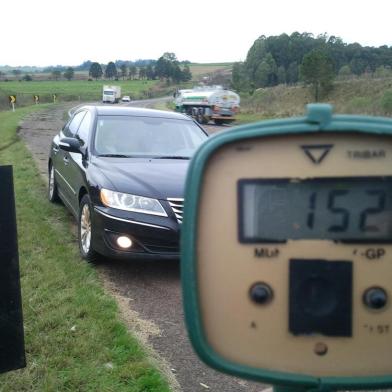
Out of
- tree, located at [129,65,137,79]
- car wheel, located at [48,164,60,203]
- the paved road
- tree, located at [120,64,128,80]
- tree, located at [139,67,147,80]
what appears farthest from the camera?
tree, located at [129,65,137,79]

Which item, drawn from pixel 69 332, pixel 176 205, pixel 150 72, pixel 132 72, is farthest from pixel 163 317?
pixel 132 72

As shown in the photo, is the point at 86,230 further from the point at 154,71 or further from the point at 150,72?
the point at 150,72

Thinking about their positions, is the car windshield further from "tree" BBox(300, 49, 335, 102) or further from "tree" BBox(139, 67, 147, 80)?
"tree" BBox(139, 67, 147, 80)

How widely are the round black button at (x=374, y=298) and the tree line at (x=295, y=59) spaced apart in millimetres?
52428

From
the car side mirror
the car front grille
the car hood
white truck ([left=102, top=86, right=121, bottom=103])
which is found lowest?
the car front grille

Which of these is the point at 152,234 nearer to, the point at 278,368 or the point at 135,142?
the point at 135,142

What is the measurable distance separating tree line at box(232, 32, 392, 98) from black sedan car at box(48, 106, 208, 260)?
47.0m

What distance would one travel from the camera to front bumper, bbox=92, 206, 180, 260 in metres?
5.22

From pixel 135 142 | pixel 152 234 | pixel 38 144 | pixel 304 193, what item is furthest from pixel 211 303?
pixel 38 144

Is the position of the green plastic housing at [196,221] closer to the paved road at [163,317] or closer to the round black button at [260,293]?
the round black button at [260,293]

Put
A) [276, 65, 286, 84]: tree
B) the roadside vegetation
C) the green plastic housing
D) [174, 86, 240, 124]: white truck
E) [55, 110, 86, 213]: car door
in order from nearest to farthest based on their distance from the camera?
the green plastic housing, [55, 110, 86, 213]: car door, [174, 86, 240, 124]: white truck, the roadside vegetation, [276, 65, 286, 84]: tree

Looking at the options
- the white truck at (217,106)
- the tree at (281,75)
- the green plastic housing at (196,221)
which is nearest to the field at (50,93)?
the white truck at (217,106)

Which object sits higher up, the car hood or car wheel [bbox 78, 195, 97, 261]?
the car hood

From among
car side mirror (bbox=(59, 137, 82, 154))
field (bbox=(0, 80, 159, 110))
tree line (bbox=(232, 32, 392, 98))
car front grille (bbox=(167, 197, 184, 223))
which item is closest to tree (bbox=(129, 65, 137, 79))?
field (bbox=(0, 80, 159, 110))
